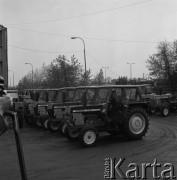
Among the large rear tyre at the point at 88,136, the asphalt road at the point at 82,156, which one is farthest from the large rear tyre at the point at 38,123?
the large rear tyre at the point at 88,136

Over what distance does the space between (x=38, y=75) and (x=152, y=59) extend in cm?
4317

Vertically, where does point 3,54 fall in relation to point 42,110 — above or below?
above

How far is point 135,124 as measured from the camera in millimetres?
12844

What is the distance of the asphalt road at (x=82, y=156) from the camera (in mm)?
7536

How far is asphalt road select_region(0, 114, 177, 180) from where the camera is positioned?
754cm

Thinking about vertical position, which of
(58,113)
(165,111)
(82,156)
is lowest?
(82,156)

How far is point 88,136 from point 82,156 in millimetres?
1845

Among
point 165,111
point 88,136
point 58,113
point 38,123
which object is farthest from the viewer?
point 165,111

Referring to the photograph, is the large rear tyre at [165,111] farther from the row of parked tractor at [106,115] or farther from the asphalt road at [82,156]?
the row of parked tractor at [106,115]

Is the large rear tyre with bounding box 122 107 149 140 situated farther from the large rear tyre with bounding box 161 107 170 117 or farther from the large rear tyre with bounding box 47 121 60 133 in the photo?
the large rear tyre with bounding box 161 107 170 117

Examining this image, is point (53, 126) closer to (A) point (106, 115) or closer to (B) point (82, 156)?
(A) point (106, 115)

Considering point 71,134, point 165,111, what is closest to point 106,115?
point 71,134

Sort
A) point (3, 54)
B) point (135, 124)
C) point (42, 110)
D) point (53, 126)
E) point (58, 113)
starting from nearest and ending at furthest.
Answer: point (135, 124) < point (3, 54) < point (53, 126) < point (58, 113) < point (42, 110)

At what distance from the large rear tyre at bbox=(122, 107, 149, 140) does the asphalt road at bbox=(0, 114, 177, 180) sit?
0.29m
